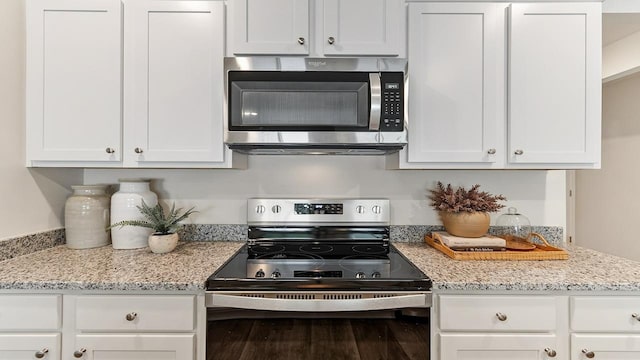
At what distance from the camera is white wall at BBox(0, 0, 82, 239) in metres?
1.49

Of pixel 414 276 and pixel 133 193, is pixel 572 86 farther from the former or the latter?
pixel 133 193

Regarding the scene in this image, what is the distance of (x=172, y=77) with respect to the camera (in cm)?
158

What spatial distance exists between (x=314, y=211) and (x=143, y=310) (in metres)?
0.94

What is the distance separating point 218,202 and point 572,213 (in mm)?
4337

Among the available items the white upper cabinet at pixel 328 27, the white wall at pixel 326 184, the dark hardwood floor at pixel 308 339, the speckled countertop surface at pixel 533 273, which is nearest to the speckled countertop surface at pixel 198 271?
the speckled countertop surface at pixel 533 273

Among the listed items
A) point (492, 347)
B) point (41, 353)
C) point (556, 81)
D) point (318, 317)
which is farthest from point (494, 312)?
point (41, 353)

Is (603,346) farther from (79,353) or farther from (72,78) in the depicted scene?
(72,78)

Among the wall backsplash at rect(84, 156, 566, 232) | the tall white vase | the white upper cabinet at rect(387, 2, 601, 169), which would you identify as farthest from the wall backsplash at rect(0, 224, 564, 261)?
the white upper cabinet at rect(387, 2, 601, 169)

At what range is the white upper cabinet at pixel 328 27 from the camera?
5.12 feet

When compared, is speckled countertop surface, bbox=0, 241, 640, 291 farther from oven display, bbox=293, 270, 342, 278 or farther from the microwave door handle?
the microwave door handle

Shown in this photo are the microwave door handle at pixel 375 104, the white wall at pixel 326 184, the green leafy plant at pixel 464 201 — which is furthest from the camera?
the white wall at pixel 326 184

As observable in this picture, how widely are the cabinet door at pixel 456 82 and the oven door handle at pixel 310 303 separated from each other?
72 cm

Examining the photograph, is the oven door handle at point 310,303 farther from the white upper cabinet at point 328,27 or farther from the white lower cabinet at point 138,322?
the white upper cabinet at point 328,27

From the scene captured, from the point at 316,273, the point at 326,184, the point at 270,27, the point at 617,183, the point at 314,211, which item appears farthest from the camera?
the point at 617,183
